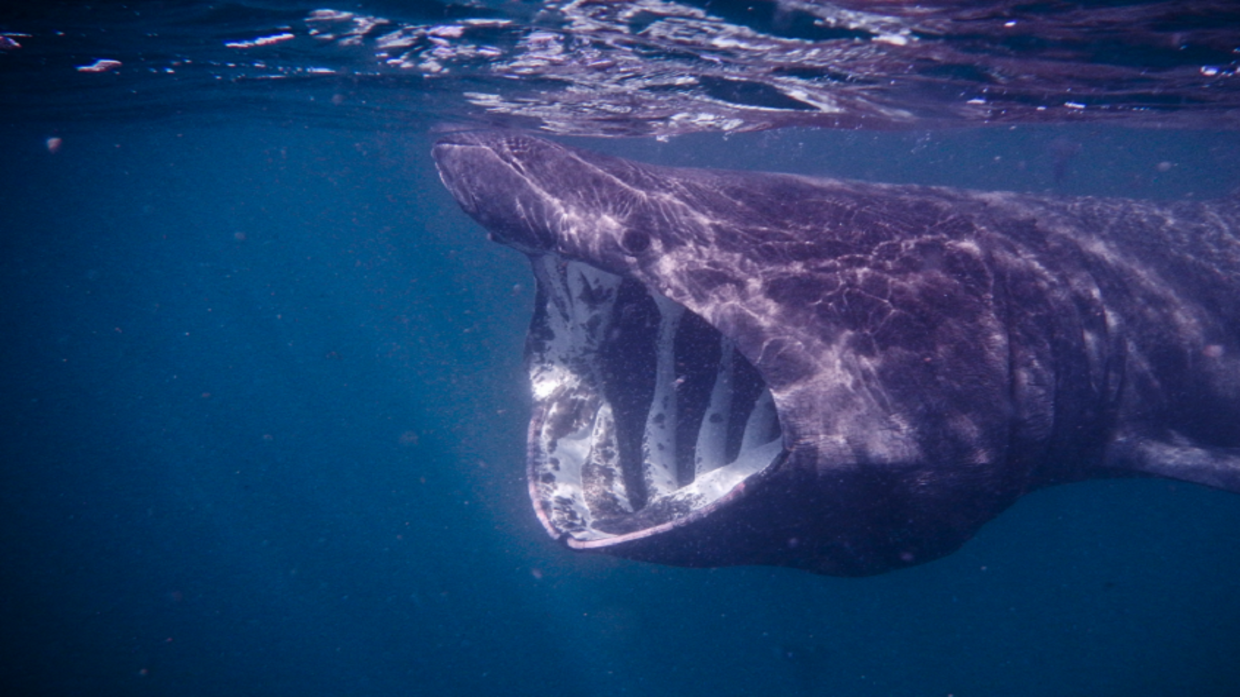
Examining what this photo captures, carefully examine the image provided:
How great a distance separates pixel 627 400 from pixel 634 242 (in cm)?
144

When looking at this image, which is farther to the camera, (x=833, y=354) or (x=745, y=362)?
(x=745, y=362)

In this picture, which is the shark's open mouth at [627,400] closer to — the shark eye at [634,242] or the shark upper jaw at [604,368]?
the shark upper jaw at [604,368]

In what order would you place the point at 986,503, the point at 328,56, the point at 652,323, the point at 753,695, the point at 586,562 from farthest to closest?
the point at 586,562 → the point at 753,695 → the point at 328,56 → the point at 652,323 → the point at 986,503

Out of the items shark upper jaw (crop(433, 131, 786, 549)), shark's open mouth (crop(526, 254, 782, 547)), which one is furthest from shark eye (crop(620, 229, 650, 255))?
shark's open mouth (crop(526, 254, 782, 547))

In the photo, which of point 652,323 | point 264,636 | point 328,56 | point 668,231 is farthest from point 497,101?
point 264,636

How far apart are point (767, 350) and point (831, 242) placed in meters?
1.02

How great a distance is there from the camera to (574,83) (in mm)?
10000

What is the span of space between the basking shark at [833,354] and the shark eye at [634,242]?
0.04 ft

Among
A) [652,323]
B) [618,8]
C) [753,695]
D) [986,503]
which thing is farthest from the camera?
[753,695]

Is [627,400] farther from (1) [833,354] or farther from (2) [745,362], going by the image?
(1) [833,354]

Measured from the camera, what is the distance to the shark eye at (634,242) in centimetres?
314

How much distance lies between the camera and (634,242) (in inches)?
124

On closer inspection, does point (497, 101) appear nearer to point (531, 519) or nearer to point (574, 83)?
point (574, 83)

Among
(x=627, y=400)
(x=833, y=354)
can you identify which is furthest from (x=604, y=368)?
(x=833, y=354)
